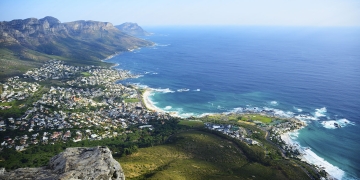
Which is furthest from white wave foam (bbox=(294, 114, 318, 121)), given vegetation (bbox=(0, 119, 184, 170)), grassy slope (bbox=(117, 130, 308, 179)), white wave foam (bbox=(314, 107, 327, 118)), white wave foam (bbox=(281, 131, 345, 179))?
vegetation (bbox=(0, 119, 184, 170))

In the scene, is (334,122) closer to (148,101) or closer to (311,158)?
(311,158)

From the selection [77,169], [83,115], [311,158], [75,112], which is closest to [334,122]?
[311,158]

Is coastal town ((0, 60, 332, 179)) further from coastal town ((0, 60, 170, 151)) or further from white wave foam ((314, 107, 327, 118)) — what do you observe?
white wave foam ((314, 107, 327, 118))

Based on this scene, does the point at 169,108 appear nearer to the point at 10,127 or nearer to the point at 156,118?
the point at 156,118

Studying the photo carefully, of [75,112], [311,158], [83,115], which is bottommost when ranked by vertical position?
[311,158]

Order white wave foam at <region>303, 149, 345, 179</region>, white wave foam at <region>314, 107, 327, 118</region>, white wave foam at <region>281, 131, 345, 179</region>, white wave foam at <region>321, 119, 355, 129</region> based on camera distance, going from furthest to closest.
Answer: white wave foam at <region>314, 107, 327, 118</region> → white wave foam at <region>321, 119, 355, 129</region> → white wave foam at <region>281, 131, 345, 179</region> → white wave foam at <region>303, 149, 345, 179</region>

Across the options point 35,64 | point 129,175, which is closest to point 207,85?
point 129,175

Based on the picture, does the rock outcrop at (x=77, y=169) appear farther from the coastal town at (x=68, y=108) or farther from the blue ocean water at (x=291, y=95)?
the blue ocean water at (x=291, y=95)
